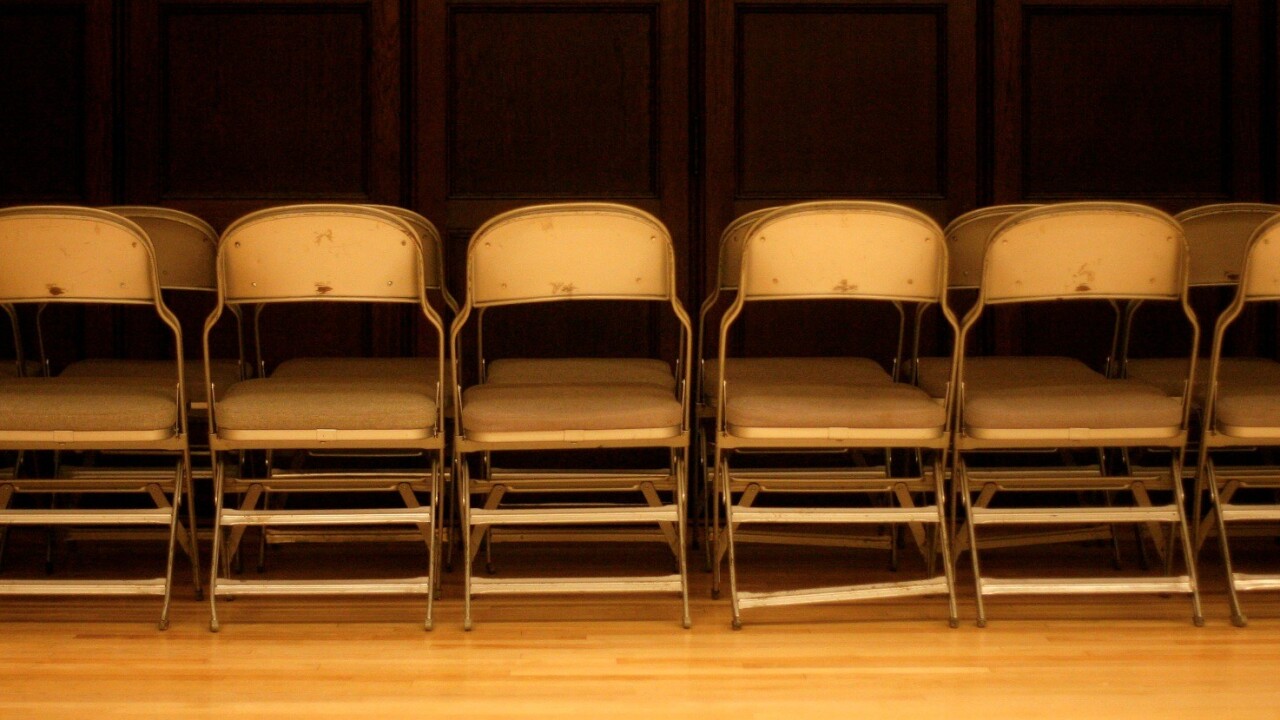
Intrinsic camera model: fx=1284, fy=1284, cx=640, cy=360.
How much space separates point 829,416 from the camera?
134 inches

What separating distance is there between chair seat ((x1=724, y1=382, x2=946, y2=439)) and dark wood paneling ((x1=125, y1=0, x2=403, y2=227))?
2.10m

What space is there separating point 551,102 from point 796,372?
161 centimetres

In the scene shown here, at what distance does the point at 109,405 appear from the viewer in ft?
11.3

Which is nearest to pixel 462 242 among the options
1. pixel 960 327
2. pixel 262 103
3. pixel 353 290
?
pixel 262 103

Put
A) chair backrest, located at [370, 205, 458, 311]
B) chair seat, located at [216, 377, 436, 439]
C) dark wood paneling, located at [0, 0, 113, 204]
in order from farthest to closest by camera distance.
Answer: dark wood paneling, located at [0, 0, 113, 204] → chair backrest, located at [370, 205, 458, 311] → chair seat, located at [216, 377, 436, 439]

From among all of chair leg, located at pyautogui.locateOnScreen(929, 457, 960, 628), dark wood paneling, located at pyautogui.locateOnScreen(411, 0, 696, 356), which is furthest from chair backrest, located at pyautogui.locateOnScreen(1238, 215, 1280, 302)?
dark wood paneling, located at pyautogui.locateOnScreen(411, 0, 696, 356)

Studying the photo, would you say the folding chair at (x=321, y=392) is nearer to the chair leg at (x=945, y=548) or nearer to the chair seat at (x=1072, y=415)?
the chair leg at (x=945, y=548)

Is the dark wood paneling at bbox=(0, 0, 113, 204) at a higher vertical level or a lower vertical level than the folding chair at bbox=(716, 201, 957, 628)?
higher

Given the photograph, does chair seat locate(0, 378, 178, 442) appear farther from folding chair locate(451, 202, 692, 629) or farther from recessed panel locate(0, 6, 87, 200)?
recessed panel locate(0, 6, 87, 200)

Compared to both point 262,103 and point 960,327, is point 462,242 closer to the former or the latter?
point 262,103

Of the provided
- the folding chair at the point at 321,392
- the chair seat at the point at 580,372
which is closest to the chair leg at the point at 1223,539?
the chair seat at the point at 580,372

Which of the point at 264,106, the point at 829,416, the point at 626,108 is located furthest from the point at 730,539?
the point at 264,106

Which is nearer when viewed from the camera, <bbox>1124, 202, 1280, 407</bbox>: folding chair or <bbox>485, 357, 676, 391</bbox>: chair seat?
<bbox>485, 357, 676, 391</bbox>: chair seat

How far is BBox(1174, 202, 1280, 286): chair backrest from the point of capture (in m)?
4.22
